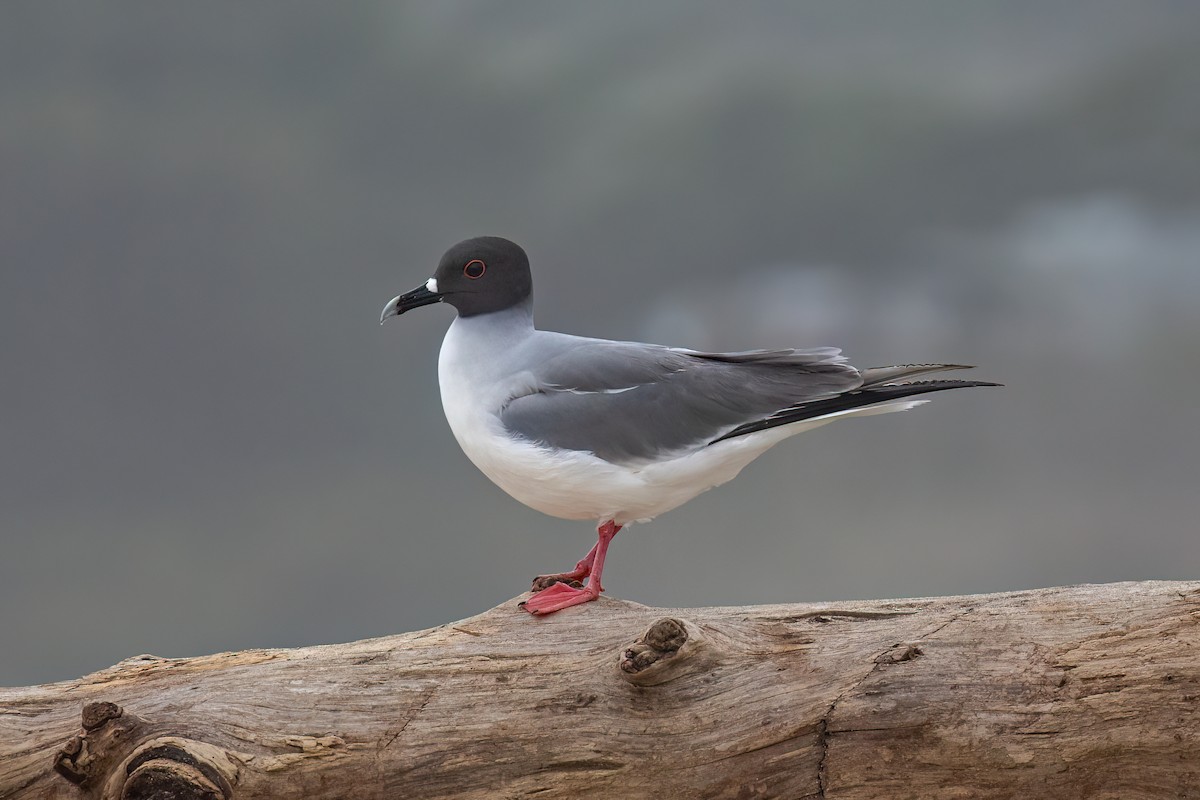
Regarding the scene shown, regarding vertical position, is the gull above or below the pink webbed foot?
above

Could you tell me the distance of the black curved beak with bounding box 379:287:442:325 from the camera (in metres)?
4.57

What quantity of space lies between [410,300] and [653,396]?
103cm

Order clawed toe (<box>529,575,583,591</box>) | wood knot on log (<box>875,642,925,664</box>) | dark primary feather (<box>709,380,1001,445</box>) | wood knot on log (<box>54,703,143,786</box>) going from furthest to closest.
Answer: clawed toe (<box>529,575,583,591</box>) < dark primary feather (<box>709,380,1001,445</box>) < wood knot on log (<box>875,642,925,664</box>) < wood knot on log (<box>54,703,143,786</box>)

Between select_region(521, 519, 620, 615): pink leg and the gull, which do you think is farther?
select_region(521, 519, 620, 615): pink leg

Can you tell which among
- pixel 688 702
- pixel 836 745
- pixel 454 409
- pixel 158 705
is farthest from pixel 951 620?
pixel 158 705

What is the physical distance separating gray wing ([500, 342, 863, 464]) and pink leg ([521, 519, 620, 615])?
0.45 metres

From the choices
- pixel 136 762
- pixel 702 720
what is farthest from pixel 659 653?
pixel 136 762

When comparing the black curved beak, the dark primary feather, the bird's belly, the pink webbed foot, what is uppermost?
the black curved beak

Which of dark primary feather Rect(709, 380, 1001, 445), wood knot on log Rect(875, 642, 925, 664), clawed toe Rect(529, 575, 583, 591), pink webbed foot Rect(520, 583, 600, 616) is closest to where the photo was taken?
wood knot on log Rect(875, 642, 925, 664)

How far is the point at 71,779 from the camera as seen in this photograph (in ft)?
12.5

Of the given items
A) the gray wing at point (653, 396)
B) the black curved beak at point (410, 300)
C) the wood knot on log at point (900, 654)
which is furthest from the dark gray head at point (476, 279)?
the wood knot on log at point (900, 654)

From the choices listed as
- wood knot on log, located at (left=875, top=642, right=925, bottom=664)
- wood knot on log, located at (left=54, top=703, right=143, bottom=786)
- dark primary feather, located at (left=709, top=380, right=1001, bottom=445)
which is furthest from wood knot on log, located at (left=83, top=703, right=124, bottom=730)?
wood knot on log, located at (left=875, top=642, right=925, bottom=664)

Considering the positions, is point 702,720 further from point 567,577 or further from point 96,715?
point 96,715

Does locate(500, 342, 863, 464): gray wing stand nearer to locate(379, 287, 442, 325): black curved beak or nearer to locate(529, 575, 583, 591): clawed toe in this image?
locate(379, 287, 442, 325): black curved beak
